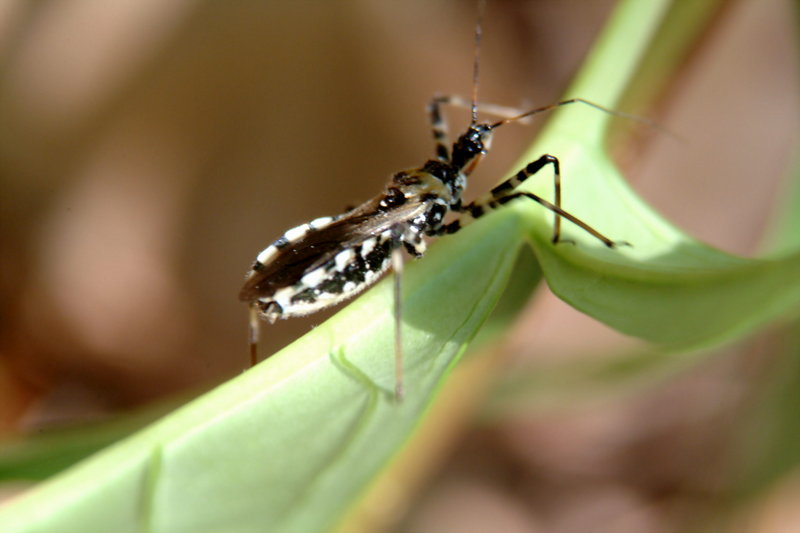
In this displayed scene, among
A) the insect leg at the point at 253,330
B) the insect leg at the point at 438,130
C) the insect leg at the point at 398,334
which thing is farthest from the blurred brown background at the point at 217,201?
the insect leg at the point at 398,334

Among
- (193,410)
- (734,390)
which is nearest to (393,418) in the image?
(193,410)

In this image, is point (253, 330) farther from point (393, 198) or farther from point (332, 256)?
point (393, 198)

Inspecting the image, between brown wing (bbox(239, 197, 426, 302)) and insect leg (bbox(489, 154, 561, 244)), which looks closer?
insect leg (bbox(489, 154, 561, 244))

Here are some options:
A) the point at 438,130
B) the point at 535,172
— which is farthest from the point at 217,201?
the point at 535,172

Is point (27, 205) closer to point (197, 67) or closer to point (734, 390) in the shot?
point (197, 67)

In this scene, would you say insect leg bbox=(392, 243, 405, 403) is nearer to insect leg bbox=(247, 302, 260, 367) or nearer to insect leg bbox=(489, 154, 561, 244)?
insect leg bbox=(489, 154, 561, 244)

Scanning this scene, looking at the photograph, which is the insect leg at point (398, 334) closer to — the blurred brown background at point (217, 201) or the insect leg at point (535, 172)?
the insect leg at point (535, 172)

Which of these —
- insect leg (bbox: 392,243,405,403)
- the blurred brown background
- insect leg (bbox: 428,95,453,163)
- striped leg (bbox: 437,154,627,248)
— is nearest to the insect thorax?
striped leg (bbox: 437,154,627,248)
